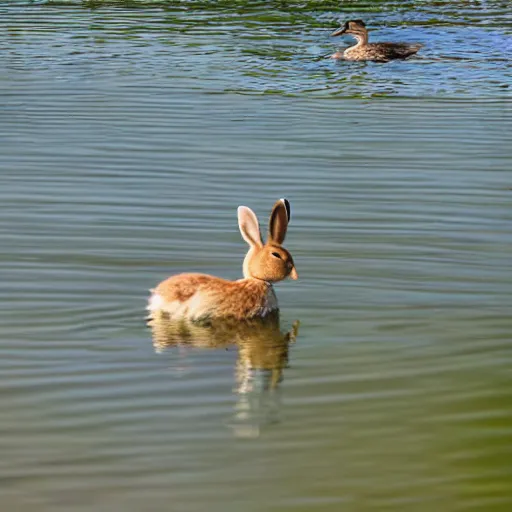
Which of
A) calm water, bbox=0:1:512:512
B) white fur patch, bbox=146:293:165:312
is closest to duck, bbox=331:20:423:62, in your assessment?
calm water, bbox=0:1:512:512

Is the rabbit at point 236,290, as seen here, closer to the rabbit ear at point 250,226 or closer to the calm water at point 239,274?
the rabbit ear at point 250,226

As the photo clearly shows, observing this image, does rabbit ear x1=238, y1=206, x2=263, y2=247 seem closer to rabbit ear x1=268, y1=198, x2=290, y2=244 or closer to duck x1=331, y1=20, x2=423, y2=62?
rabbit ear x1=268, y1=198, x2=290, y2=244

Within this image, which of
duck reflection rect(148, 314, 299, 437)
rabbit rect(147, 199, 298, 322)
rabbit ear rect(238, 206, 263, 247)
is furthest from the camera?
rabbit ear rect(238, 206, 263, 247)

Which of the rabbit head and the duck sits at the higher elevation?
the rabbit head

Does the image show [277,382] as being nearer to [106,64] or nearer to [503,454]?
[503,454]

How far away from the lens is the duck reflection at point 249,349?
5.31 metres

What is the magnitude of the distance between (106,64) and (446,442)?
980 centimetres

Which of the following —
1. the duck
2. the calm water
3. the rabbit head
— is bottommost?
the duck

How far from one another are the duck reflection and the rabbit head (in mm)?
224

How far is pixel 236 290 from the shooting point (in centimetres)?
667

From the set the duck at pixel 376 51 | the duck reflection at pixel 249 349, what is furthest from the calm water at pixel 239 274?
the duck at pixel 376 51

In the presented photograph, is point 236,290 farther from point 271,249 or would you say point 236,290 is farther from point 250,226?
point 250,226

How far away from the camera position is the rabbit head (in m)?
6.69

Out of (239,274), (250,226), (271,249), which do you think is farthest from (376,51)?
(271,249)
